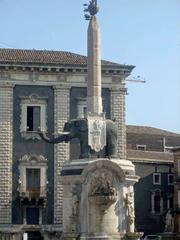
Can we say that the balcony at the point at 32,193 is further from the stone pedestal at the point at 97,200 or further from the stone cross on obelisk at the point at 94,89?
the stone pedestal at the point at 97,200

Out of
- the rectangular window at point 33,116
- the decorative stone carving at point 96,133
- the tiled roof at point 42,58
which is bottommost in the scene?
the decorative stone carving at point 96,133

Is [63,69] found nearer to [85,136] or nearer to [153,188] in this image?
[153,188]

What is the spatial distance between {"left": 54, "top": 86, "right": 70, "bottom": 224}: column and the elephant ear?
17.9 meters

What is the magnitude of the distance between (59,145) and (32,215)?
178 inches

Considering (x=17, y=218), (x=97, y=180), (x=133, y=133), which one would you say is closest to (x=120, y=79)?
(x=17, y=218)

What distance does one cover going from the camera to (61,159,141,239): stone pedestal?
26.0 metres

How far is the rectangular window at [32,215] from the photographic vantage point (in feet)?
150

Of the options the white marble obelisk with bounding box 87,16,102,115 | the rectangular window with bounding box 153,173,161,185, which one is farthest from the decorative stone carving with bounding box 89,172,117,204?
the rectangular window with bounding box 153,173,161,185

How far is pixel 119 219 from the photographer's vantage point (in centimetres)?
2641

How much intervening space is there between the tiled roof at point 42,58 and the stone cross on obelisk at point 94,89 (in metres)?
17.4

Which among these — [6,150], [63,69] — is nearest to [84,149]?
[6,150]

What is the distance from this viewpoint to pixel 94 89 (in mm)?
28922

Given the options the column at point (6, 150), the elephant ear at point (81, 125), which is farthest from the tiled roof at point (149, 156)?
the elephant ear at point (81, 125)

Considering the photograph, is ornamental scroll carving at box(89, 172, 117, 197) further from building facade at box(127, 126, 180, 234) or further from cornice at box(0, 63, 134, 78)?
building facade at box(127, 126, 180, 234)
